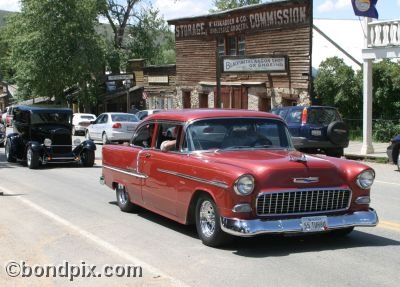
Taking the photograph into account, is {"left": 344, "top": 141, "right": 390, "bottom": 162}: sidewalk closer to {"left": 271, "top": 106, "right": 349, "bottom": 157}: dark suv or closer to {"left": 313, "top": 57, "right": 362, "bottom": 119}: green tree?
{"left": 271, "top": 106, "right": 349, "bottom": 157}: dark suv

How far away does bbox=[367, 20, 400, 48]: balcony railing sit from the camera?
66.7 ft

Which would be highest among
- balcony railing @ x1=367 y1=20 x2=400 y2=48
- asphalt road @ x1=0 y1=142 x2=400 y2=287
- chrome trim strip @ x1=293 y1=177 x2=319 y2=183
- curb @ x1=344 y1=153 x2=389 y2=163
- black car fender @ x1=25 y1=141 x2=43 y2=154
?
balcony railing @ x1=367 y1=20 x2=400 y2=48

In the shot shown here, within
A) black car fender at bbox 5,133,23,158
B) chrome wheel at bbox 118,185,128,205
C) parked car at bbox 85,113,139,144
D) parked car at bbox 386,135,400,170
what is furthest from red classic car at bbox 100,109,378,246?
parked car at bbox 85,113,139,144

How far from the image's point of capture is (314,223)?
6.71 metres

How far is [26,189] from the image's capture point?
494 inches

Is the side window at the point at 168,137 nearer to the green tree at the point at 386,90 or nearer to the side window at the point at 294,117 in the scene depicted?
the side window at the point at 294,117

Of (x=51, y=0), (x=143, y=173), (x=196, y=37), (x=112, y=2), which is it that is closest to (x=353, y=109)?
A: (x=196, y=37)

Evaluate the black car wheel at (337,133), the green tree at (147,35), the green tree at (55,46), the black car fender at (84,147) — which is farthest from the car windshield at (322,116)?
the green tree at (147,35)

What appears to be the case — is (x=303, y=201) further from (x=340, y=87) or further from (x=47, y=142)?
(x=340, y=87)

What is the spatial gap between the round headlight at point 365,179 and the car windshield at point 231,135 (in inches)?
45.4

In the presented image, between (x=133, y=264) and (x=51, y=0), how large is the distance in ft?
129

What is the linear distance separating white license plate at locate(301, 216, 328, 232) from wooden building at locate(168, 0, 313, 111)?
69.0 ft

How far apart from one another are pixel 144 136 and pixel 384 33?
556 inches

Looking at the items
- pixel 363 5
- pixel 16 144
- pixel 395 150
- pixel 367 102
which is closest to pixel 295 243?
pixel 395 150
